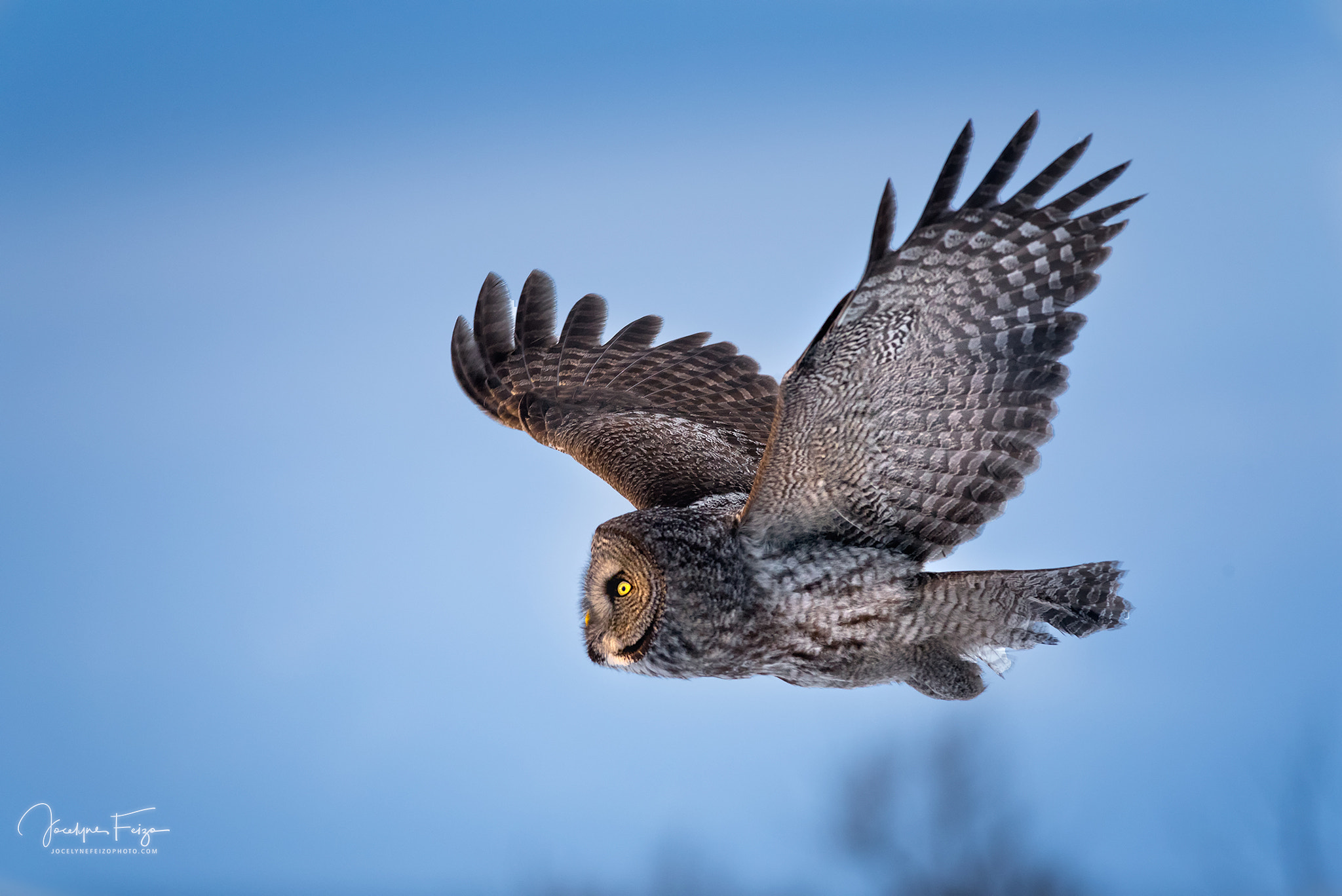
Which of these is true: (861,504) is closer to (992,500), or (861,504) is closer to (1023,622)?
(992,500)

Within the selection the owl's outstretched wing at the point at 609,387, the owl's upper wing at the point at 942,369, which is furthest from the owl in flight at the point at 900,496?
the owl's outstretched wing at the point at 609,387

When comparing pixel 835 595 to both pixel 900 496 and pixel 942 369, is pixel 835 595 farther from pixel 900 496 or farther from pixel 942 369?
pixel 942 369

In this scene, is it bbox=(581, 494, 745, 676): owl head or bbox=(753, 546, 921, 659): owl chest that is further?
bbox=(753, 546, 921, 659): owl chest

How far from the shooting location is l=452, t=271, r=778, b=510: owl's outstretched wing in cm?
511

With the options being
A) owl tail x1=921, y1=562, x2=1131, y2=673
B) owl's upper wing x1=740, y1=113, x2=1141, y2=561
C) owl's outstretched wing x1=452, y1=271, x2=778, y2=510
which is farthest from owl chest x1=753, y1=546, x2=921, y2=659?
owl's outstretched wing x1=452, y1=271, x2=778, y2=510

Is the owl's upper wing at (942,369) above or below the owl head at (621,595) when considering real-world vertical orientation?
above

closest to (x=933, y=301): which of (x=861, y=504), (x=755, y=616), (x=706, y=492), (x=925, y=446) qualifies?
(x=925, y=446)

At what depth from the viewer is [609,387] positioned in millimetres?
5477

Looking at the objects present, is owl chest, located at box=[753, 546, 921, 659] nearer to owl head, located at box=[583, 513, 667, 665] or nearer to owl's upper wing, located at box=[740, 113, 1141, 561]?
owl's upper wing, located at box=[740, 113, 1141, 561]

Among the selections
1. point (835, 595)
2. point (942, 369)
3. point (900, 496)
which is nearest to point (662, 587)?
point (835, 595)

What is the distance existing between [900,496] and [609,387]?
2.02 metres

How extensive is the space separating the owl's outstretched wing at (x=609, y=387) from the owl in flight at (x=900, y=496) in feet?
2.23

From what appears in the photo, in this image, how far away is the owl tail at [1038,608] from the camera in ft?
13.2

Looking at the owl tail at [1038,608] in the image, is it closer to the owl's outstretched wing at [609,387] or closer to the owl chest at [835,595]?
the owl chest at [835,595]
